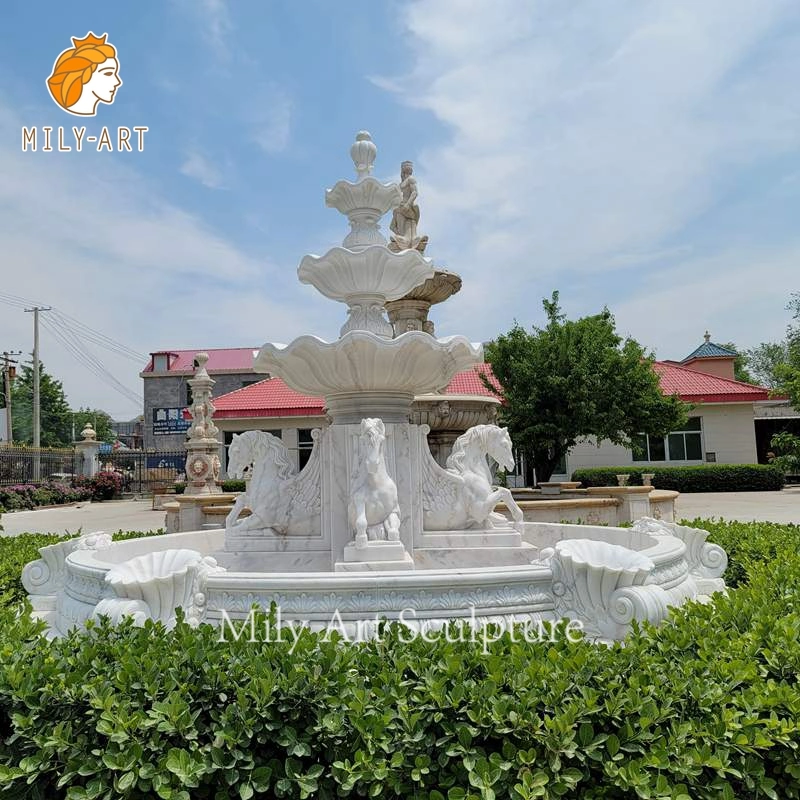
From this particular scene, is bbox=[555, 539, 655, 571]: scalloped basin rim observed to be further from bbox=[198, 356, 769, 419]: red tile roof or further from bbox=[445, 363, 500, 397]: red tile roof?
bbox=[198, 356, 769, 419]: red tile roof

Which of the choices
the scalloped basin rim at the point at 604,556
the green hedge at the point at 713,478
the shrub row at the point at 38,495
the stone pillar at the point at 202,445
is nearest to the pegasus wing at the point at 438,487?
the scalloped basin rim at the point at 604,556

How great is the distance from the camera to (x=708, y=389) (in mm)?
26656

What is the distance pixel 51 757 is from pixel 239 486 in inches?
886

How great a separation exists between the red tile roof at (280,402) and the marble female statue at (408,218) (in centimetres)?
1267

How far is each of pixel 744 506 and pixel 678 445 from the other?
9422mm

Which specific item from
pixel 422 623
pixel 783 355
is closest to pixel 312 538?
pixel 422 623

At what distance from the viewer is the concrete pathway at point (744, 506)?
1508cm

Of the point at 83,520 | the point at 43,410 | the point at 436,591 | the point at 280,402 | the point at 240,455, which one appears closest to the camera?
the point at 436,591

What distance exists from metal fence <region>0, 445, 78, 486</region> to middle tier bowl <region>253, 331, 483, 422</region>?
25.9 m

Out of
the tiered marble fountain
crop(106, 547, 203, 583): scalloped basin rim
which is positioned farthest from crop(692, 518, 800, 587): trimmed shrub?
crop(106, 547, 203, 583): scalloped basin rim

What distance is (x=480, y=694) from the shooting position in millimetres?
2410

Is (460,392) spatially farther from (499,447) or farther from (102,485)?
(102,485)

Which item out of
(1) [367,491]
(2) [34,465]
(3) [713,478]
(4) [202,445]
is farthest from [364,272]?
(2) [34,465]

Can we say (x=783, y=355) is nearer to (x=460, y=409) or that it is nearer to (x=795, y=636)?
(x=460, y=409)
